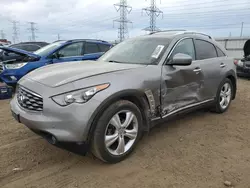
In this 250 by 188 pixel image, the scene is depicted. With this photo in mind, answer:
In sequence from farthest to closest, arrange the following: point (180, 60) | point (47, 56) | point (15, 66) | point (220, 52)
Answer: point (47, 56)
point (15, 66)
point (220, 52)
point (180, 60)

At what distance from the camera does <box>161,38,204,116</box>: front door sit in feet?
11.0

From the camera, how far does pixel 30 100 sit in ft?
8.88

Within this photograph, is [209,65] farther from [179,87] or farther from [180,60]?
[180,60]

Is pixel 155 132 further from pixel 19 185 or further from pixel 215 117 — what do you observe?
pixel 19 185

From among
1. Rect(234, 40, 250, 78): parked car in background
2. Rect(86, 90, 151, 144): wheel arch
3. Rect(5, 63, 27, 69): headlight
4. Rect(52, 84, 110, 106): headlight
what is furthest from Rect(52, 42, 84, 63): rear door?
Rect(234, 40, 250, 78): parked car in background

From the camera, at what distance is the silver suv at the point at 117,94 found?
2.50 m

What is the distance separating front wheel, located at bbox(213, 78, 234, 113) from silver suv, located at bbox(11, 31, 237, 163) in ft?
1.79

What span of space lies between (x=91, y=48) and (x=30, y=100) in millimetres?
5312

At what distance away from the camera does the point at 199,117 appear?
4648mm

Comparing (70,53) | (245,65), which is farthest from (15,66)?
(245,65)

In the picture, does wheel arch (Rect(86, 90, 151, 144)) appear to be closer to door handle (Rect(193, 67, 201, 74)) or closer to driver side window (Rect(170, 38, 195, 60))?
driver side window (Rect(170, 38, 195, 60))

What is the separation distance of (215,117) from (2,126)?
3.95m

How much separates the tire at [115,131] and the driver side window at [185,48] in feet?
3.84

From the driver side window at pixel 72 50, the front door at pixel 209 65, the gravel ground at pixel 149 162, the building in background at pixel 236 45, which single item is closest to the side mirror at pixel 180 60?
the front door at pixel 209 65
